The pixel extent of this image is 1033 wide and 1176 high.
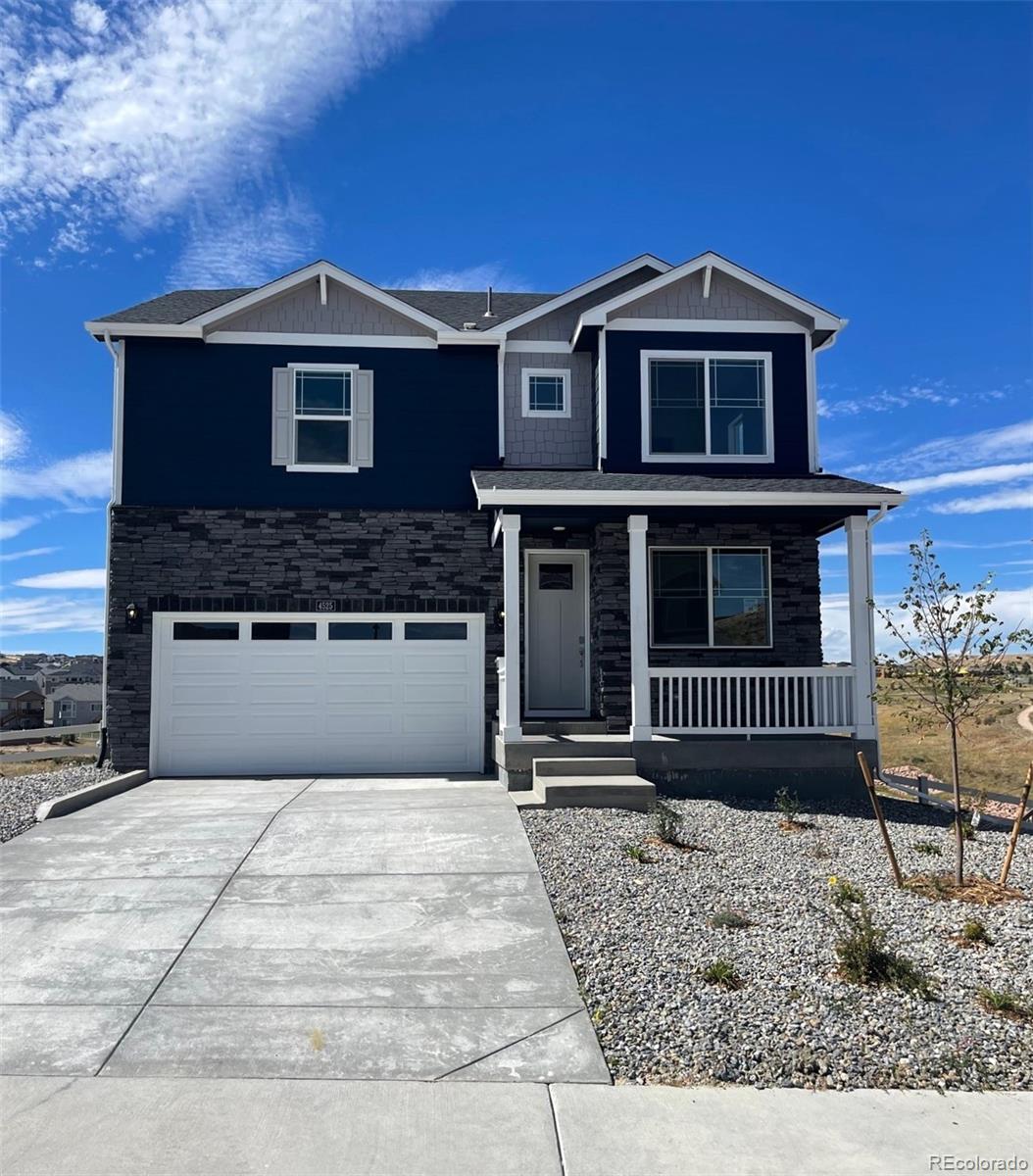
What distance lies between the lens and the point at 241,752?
1225 centimetres

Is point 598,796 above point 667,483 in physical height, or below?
below

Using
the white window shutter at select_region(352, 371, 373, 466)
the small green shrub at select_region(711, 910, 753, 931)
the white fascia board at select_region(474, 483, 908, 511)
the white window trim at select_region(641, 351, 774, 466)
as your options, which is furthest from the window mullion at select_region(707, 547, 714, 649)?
the small green shrub at select_region(711, 910, 753, 931)

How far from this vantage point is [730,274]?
12.6 metres

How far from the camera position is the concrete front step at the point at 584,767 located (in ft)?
33.2

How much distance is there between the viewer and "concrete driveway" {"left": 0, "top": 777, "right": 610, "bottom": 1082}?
13.4 ft

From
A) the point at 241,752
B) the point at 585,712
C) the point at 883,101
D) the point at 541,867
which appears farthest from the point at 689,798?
the point at 883,101

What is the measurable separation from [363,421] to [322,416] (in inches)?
22.9

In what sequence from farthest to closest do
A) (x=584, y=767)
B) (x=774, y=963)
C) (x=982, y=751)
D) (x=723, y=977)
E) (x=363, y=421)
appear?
1. (x=982, y=751)
2. (x=363, y=421)
3. (x=584, y=767)
4. (x=774, y=963)
5. (x=723, y=977)

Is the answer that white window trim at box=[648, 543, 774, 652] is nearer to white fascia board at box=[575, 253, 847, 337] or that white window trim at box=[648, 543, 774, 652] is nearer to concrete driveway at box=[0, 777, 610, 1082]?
white fascia board at box=[575, 253, 847, 337]

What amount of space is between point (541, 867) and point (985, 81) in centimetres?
1068

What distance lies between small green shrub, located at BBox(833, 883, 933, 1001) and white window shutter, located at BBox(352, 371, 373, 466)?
954cm

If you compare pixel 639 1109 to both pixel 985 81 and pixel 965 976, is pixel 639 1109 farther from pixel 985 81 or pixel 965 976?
pixel 985 81

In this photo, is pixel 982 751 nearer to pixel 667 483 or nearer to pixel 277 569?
pixel 667 483

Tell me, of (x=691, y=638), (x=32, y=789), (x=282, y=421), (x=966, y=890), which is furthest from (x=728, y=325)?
(x=32, y=789)
